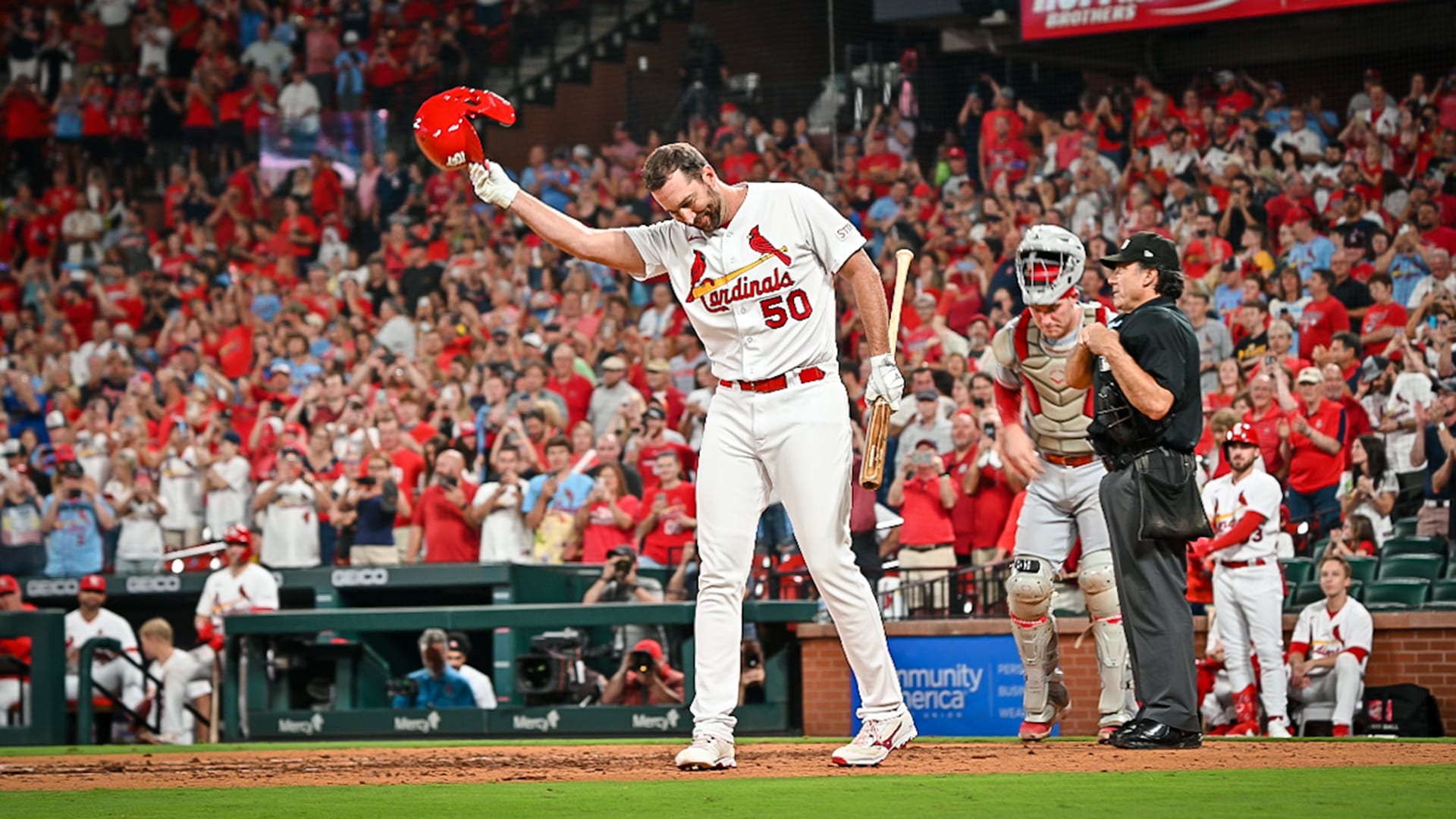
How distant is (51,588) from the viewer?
1505 cm

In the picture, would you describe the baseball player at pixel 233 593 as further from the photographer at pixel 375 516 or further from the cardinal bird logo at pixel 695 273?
the cardinal bird logo at pixel 695 273

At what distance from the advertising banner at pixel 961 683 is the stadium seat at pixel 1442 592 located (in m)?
2.58

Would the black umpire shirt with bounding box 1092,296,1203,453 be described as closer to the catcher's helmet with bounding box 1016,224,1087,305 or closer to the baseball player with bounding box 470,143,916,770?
the catcher's helmet with bounding box 1016,224,1087,305

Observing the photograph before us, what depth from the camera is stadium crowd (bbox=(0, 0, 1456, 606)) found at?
13.2m

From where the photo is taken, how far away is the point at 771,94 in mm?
19172

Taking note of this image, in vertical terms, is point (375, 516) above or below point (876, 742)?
above

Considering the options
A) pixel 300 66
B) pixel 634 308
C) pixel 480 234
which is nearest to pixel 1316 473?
pixel 634 308

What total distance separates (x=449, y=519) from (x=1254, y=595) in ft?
21.8

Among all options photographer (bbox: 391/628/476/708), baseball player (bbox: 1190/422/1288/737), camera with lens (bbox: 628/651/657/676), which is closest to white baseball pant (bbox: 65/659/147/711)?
photographer (bbox: 391/628/476/708)

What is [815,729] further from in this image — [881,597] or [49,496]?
[49,496]

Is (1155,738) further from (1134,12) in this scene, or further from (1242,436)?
(1134,12)

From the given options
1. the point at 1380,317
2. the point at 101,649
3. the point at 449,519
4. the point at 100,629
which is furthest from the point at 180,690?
the point at 1380,317

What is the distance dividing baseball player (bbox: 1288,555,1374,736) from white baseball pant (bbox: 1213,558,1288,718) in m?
0.13

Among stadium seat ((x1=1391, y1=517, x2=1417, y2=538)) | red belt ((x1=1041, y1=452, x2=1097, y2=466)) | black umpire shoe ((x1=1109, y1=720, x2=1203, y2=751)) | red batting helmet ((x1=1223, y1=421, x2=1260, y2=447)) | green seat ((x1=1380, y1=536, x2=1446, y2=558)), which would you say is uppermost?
red batting helmet ((x1=1223, y1=421, x2=1260, y2=447))
